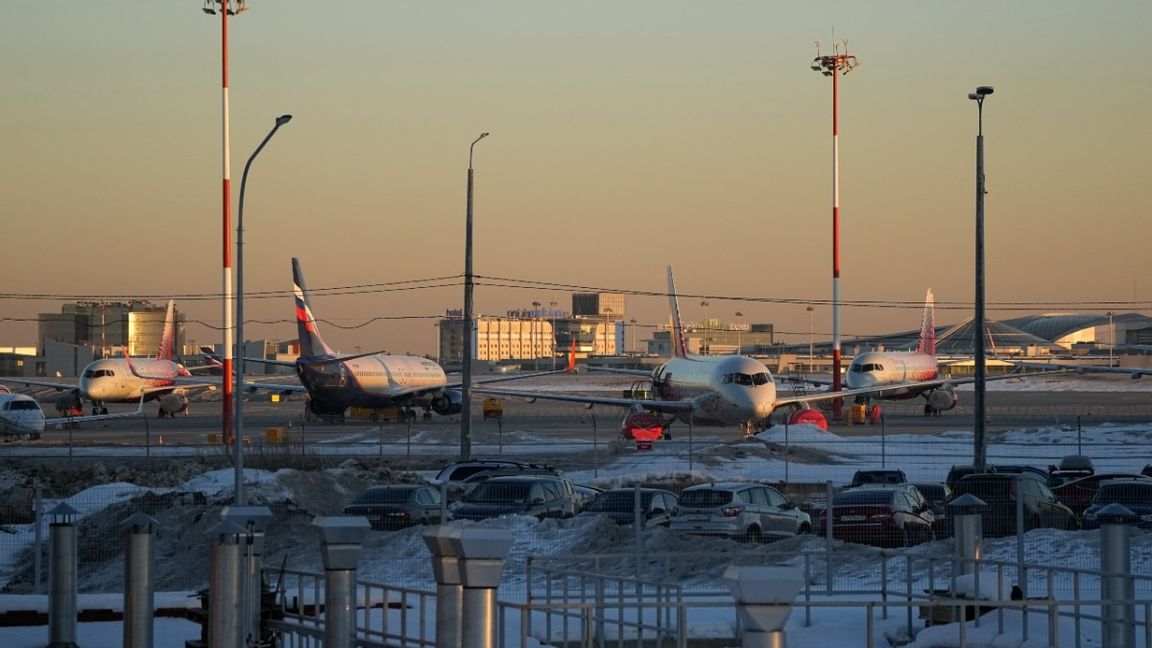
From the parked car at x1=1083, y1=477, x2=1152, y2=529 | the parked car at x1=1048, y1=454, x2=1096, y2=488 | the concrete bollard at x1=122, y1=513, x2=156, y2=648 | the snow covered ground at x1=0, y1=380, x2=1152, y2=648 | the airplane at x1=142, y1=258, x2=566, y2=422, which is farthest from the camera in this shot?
the airplane at x1=142, y1=258, x2=566, y2=422

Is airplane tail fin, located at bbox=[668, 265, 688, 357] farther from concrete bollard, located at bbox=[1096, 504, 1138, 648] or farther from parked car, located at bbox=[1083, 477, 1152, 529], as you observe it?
concrete bollard, located at bbox=[1096, 504, 1138, 648]

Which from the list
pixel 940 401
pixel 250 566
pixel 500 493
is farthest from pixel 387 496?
pixel 940 401

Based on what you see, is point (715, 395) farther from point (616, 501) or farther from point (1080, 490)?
point (616, 501)

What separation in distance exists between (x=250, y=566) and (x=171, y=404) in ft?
248

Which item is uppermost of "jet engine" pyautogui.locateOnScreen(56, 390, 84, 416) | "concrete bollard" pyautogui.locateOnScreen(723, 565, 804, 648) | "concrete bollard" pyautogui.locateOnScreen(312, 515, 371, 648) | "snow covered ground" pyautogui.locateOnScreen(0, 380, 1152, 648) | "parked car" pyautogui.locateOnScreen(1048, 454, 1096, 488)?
"concrete bollard" pyautogui.locateOnScreen(723, 565, 804, 648)

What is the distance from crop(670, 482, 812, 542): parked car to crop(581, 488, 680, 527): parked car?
1.94 ft

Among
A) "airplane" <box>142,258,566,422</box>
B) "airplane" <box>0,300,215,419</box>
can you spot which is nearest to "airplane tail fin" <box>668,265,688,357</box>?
"airplane" <box>142,258,566,422</box>

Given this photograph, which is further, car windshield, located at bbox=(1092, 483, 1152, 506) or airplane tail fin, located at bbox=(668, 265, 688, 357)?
airplane tail fin, located at bbox=(668, 265, 688, 357)

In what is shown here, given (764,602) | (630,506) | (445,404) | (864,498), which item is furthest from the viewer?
(445,404)

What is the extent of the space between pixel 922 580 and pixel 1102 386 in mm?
135840

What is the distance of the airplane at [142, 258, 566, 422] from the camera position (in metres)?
69.8

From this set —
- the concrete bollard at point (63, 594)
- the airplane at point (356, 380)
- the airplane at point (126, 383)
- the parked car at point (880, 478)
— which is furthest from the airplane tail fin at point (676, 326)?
the concrete bollard at point (63, 594)

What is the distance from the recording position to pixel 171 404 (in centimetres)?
8656

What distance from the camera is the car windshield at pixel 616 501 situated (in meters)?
27.7
